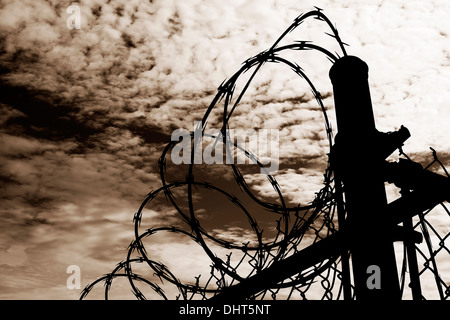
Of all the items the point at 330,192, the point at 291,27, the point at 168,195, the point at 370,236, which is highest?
the point at 291,27

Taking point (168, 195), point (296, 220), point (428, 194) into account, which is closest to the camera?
point (428, 194)

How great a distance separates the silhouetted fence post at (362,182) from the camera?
70.0 inches

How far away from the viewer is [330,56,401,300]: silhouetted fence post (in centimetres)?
178

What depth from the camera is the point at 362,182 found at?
195 centimetres

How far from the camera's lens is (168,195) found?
378cm

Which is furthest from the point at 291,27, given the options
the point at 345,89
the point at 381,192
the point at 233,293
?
the point at 233,293

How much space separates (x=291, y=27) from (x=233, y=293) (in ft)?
6.20

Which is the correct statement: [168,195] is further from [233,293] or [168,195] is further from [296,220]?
[233,293]

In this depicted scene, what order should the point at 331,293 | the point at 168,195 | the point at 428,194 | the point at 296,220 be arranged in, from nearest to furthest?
the point at 428,194, the point at 331,293, the point at 296,220, the point at 168,195
